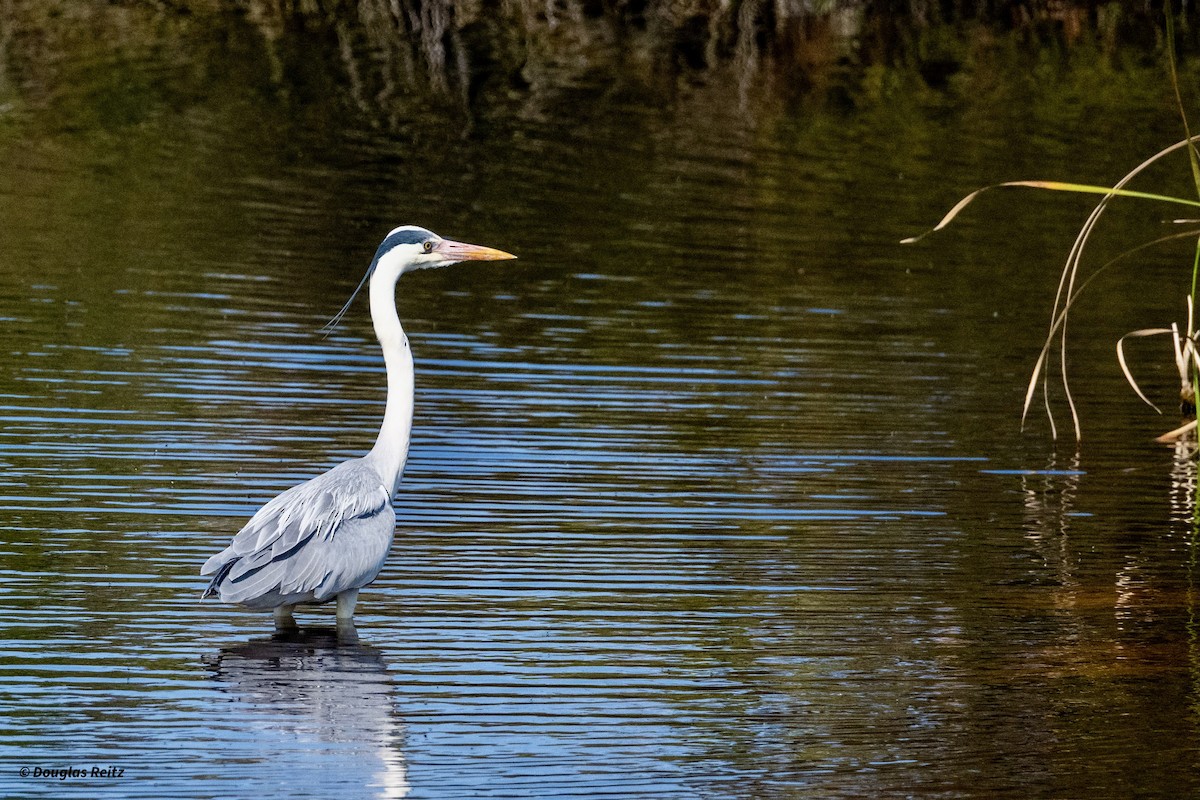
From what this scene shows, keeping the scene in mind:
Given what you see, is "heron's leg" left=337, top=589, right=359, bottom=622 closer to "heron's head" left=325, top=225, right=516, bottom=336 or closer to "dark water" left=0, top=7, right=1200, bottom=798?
"dark water" left=0, top=7, right=1200, bottom=798

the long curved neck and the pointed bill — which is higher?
the pointed bill

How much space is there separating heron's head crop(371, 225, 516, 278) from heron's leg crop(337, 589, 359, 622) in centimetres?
146

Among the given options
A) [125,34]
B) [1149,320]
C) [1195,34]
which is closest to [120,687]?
[1149,320]

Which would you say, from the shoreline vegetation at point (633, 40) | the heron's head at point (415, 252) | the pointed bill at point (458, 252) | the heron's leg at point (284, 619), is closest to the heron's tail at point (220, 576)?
the heron's leg at point (284, 619)

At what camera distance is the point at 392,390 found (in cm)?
782

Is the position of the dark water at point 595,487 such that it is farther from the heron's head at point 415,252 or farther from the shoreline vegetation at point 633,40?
the shoreline vegetation at point 633,40

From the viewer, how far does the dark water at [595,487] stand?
6.18 meters

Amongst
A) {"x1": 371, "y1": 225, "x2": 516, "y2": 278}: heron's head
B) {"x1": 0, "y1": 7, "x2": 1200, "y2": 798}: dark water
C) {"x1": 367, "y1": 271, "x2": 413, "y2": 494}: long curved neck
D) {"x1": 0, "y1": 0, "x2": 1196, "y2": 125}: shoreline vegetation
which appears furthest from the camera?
{"x1": 0, "y1": 0, "x2": 1196, "y2": 125}: shoreline vegetation

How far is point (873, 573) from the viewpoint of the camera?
825 cm

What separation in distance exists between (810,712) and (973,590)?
1.78 metres

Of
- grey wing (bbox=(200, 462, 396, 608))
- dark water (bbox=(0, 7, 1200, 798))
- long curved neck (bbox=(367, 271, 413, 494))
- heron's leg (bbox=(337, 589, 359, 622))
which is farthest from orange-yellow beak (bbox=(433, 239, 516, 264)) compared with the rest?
heron's leg (bbox=(337, 589, 359, 622))

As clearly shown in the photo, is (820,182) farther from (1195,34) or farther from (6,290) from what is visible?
(1195,34)

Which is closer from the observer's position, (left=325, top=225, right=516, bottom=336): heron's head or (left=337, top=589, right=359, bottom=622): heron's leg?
(left=337, top=589, right=359, bottom=622): heron's leg

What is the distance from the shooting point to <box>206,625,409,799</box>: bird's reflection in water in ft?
18.9
